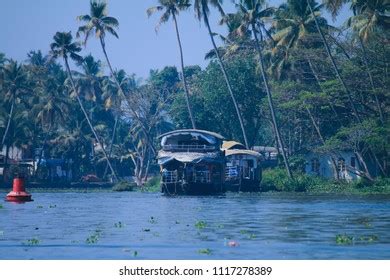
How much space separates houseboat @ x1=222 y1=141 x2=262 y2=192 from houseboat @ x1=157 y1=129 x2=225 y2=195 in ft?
18.8

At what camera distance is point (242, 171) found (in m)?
84.3

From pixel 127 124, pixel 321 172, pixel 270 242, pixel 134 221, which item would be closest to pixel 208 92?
pixel 321 172

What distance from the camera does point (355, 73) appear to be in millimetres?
78688

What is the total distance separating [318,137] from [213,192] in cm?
1855

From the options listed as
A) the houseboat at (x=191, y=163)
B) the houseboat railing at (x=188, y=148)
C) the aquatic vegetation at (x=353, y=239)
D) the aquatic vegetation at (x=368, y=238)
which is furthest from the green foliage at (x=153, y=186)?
the aquatic vegetation at (x=353, y=239)

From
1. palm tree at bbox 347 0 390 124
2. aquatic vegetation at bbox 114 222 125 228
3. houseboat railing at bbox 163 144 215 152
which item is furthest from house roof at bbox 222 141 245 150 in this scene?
aquatic vegetation at bbox 114 222 125 228

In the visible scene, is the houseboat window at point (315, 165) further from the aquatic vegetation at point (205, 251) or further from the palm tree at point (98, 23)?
the aquatic vegetation at point (205, 251)

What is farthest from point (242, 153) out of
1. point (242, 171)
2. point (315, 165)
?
point (315, 165)

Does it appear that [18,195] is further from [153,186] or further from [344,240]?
[153,186]

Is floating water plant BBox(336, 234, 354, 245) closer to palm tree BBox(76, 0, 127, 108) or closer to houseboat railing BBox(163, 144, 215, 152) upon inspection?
houseboat railing BBox(163, 144, 215, 152)

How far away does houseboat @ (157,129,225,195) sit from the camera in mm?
73688

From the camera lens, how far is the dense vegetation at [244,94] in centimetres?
7869

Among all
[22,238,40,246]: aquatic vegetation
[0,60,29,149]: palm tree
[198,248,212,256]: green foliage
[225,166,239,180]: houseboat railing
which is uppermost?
[0,60,29,149]: palm tree

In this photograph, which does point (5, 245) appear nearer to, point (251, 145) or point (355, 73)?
point (355, 73)
